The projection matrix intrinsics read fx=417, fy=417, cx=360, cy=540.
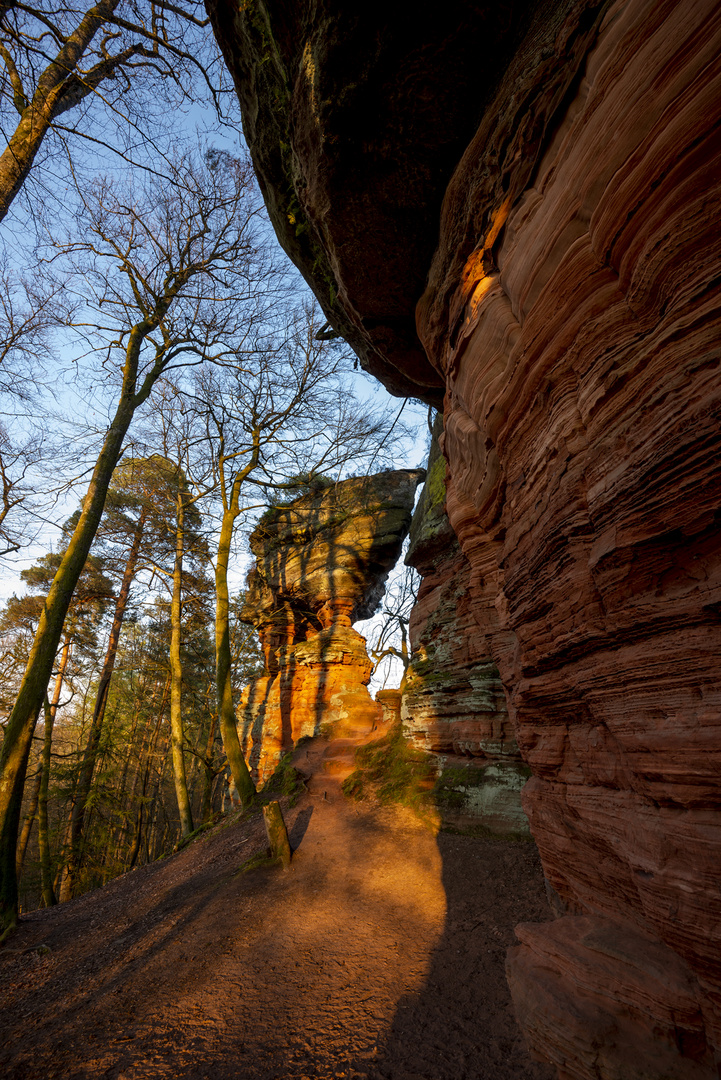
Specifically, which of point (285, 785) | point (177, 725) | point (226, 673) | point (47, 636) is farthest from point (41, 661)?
point (285, 785)

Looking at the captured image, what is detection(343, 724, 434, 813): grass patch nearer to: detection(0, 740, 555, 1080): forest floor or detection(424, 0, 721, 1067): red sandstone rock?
detection(0, 740, 555, 1080): forest floor

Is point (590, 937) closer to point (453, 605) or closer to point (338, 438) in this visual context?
point (453, 605)

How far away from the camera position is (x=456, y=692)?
7.85m

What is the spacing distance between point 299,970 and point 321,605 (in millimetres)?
13968

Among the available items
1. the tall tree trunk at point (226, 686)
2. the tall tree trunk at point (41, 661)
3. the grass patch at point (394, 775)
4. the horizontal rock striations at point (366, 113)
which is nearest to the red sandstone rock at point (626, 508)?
the horizontal rock striations at point (366, 113)

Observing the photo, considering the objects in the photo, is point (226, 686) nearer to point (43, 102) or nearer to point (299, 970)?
point (299, 970)

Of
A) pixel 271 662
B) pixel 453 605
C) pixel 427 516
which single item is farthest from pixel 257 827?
pixel 271 662

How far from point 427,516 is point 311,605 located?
31.9ft

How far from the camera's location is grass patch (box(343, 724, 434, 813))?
7895 millimetres

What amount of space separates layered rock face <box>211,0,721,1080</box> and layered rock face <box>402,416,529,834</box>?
10.8 ft

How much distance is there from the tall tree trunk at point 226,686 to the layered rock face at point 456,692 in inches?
165

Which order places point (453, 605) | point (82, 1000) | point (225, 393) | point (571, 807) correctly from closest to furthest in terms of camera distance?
1. point (571, 807)
2. point (82, 1000)
3. point (453, 605)
4. point (225, 393)

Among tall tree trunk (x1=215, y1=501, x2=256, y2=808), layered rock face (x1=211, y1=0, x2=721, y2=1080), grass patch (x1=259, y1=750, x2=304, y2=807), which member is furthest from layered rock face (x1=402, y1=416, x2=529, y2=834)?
tall tree trunk (x1=215, y1=501, x2=256, y2=808)

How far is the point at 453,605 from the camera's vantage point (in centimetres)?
865
